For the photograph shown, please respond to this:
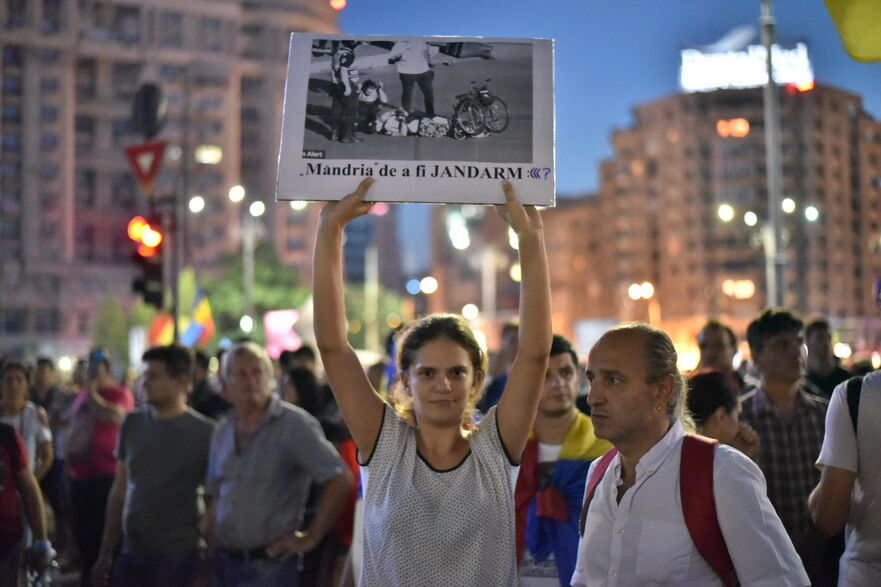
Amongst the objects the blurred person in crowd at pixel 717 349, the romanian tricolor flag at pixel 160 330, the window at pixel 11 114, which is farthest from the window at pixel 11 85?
the blurred person in crowd at pixel 717 349

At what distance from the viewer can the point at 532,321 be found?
13.9 feet

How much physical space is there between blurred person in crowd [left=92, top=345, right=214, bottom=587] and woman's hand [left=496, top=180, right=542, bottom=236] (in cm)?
378

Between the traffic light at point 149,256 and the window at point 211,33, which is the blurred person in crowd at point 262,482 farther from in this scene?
the window at point 211,33

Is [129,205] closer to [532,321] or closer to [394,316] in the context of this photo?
[394,316]

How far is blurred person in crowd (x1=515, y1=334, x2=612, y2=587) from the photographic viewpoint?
5352 millimetres

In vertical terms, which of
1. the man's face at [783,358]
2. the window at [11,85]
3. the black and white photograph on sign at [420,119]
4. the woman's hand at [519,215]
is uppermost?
the window at [11,85]

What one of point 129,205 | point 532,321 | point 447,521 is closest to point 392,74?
point 532,321

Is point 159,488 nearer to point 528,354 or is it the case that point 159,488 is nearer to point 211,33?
point 528,354

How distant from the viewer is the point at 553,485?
5.47 m

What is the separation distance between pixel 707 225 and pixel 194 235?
49.0 m

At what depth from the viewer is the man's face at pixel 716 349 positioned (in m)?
8.30

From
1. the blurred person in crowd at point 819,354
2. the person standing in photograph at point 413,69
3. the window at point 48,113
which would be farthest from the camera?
the window at point 48,113

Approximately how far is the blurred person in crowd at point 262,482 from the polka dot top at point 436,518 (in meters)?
2.48

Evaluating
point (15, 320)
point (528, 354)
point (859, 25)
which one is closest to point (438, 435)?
point (528, 354)
